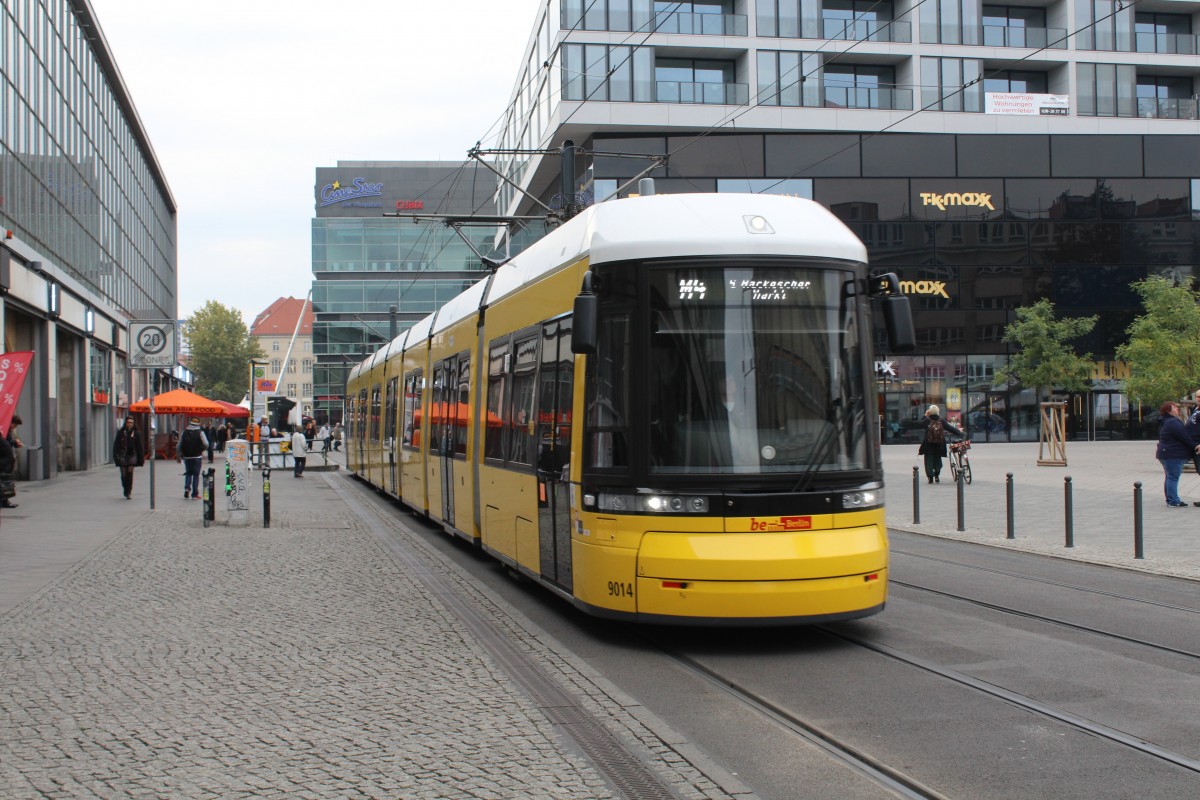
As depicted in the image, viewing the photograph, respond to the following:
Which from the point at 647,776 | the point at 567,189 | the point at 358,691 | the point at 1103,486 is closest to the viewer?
the point at 647,776

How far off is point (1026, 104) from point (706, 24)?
12.4 metres

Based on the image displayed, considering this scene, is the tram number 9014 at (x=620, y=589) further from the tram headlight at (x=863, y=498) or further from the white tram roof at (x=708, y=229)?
the white tram roof at (x=708, y=229)

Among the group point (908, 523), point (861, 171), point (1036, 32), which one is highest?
point (1036, 32)

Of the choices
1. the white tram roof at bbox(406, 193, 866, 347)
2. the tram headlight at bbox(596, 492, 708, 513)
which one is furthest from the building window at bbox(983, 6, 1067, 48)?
the tram headlight at bbox(596, 492, 708, 513)

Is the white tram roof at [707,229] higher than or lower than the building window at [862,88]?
lower

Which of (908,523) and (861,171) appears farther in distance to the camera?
(861,171)

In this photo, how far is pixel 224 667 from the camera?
7188 millimetres

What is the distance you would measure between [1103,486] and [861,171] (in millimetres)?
23366

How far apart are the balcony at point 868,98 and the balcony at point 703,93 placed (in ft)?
10.3

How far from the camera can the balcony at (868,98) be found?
1714 inches

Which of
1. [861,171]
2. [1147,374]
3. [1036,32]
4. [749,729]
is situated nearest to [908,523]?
[749,729]

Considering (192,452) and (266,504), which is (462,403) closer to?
(266,504)

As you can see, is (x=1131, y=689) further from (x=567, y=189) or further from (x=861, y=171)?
(x=861, y=171)

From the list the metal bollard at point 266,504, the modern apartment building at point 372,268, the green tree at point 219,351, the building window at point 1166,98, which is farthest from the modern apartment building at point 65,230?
the green tree at point 219,351
